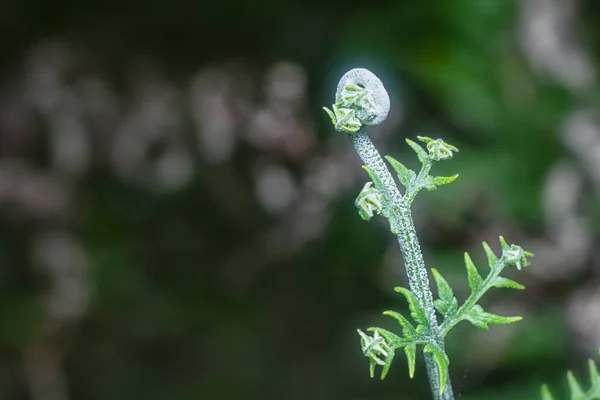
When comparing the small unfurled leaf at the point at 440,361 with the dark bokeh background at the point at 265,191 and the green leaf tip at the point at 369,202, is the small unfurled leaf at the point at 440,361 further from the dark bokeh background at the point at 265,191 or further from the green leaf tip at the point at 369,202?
the dark bokeh background at the point at 265,191

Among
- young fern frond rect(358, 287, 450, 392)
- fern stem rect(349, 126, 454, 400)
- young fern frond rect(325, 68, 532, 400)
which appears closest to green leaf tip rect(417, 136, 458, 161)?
young fern frond rect(325, 68, 532, 400)

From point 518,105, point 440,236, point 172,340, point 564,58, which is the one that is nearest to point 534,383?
point 440,236

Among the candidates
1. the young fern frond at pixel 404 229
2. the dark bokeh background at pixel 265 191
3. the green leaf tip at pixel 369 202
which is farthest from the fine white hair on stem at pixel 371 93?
the dark bokeh background at pixel 265 191

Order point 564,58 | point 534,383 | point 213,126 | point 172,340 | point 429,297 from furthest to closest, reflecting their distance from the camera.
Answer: point 213,126 < point 172,340 < point 564,58 < point 534,383 < point 429,297

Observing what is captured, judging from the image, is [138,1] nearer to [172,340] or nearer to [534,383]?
[172,340]

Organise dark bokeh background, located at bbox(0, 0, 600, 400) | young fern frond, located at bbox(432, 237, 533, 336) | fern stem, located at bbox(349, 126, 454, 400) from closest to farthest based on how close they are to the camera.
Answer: fern stem, located at bbox(349, 126, 454, 400) < young fern frond, located at bbox(432, 237, 533, 336) < dark bokeh background, located at bbox(0, 0, 600, 400)

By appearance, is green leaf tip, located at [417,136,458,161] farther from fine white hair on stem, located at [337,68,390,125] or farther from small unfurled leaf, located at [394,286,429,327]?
small unfurled leaf, located at [394,286,429,327]
